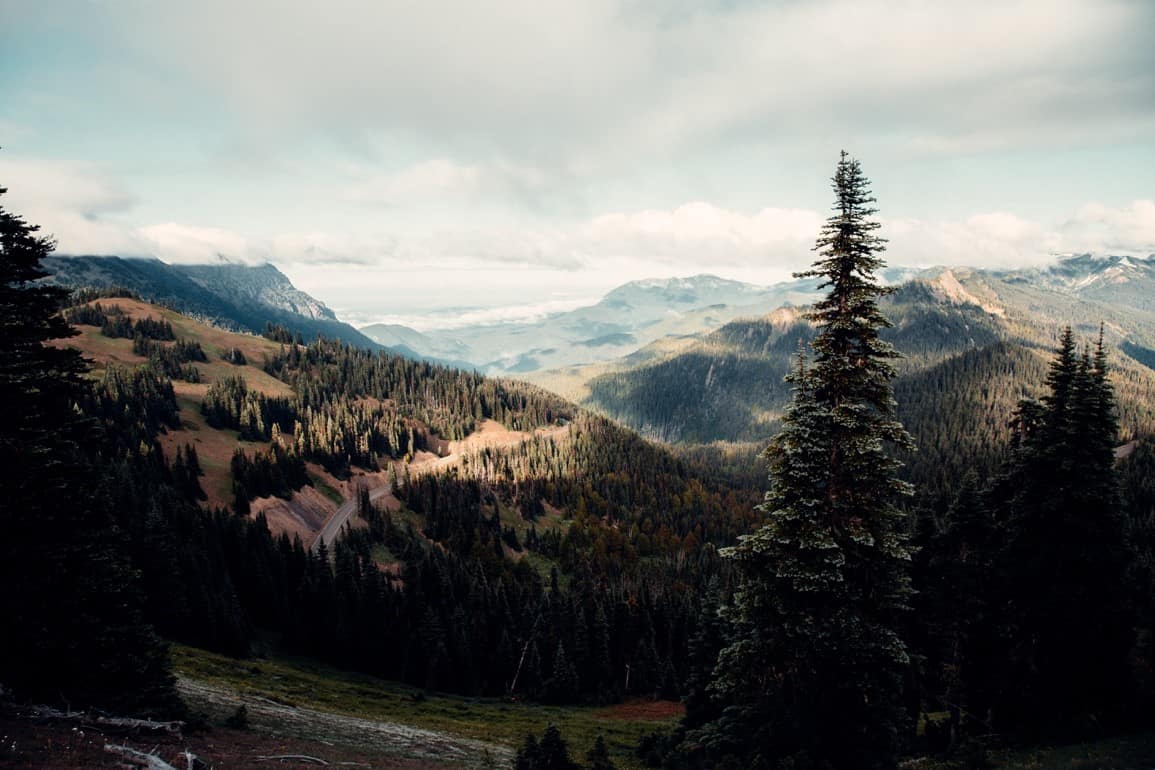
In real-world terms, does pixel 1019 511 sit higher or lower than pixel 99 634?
higher

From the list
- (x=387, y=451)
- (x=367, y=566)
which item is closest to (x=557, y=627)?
(x=367, y=566)

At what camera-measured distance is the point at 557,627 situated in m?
86.8

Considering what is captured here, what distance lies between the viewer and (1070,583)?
89.9 ft

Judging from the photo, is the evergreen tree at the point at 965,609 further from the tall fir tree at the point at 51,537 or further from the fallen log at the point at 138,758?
the tall fir tree at the point at 51,537

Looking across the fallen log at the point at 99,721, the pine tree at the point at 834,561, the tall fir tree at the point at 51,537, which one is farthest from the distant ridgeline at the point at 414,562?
the pine tree at the point at 834,561

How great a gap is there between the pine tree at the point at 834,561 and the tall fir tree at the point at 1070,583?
1318 cm

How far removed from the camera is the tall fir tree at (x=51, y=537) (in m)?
22.4

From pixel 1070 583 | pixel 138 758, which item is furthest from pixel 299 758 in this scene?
pixel 1070 583

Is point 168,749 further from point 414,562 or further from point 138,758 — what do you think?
point 414,562

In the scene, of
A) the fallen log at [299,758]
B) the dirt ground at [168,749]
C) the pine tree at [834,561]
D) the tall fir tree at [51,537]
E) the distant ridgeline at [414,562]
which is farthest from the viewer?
the distant ridgeline at [414,562]

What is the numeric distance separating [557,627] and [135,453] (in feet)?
327

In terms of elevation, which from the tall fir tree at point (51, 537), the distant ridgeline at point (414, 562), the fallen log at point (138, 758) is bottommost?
the distant ridgeline at point (414, 562)

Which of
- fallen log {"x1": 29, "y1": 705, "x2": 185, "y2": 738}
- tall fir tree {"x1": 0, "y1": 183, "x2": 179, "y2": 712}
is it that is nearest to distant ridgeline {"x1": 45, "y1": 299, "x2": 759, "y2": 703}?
tall fir tree {"x1": 0, "y1": 183, "x2": 179, "y2": 712}

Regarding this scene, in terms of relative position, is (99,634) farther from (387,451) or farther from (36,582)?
(387,451)
